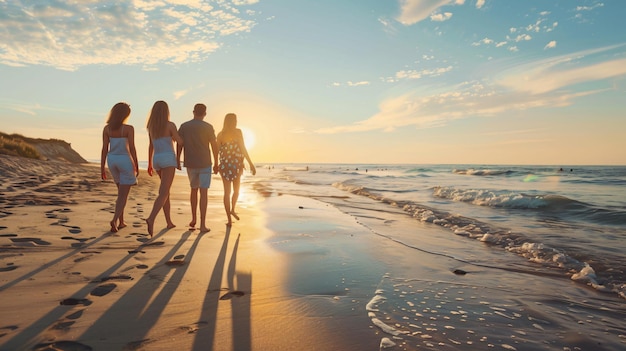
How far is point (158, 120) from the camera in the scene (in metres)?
5.84

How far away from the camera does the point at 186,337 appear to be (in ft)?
7.15

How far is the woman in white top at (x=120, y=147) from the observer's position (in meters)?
5.62

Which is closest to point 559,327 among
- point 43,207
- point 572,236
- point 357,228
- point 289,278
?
point 289,278

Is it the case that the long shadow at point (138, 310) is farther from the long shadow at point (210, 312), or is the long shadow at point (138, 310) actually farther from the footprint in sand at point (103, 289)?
the long shadow at point (210, 312)

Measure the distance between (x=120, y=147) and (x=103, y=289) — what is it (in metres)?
3.42

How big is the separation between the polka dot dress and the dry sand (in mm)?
1780

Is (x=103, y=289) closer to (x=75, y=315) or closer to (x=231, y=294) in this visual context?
(x=75, y=315)

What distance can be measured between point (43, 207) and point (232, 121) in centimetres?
440

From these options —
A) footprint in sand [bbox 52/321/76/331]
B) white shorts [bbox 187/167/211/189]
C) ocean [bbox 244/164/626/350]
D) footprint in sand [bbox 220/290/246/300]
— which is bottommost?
ocean [bbox 244/164/626/350]

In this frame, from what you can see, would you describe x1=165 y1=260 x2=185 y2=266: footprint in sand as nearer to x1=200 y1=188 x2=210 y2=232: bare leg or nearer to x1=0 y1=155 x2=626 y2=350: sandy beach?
x1=0 y1=155 x2=626 y2=350: sandy beach

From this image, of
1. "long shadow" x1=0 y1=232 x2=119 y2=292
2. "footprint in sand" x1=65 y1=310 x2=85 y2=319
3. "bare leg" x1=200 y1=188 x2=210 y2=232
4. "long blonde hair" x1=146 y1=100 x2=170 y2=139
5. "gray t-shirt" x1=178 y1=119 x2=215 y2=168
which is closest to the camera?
"footprint in sand" x1=65 y1=310 x2=85 y2=319

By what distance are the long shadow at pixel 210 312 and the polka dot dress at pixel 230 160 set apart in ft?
10.4

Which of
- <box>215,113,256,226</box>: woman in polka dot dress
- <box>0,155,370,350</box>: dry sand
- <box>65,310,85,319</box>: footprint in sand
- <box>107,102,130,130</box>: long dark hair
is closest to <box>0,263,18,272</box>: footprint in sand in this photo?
<box>0,155,370,350</box>: dry sand

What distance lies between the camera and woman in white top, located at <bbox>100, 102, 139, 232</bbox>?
5.62 meters
